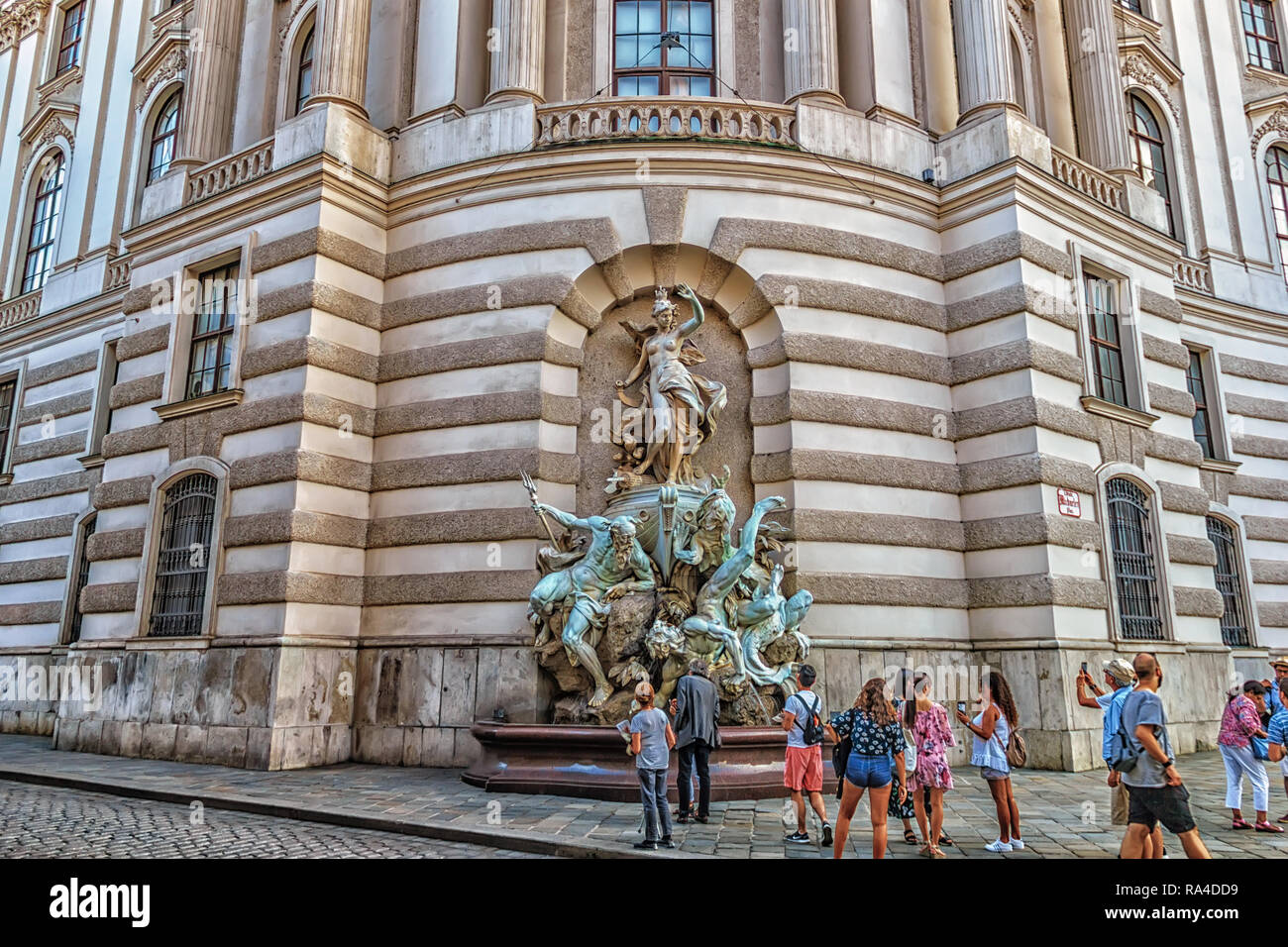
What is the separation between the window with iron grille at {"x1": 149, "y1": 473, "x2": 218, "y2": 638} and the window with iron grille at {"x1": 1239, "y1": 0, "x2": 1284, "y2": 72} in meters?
29.8

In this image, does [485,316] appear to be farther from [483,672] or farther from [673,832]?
[673,832]

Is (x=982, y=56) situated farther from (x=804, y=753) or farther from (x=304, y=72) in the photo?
(x=804, y=753)

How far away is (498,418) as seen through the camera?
15828mm

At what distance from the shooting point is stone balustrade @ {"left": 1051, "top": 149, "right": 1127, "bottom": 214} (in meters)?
18.2

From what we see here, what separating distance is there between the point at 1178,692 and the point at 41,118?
33.5 metres

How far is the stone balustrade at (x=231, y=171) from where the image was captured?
18.0 meters

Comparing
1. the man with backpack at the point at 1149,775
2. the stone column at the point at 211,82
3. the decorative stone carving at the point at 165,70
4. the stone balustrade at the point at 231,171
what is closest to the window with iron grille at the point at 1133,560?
the man with backpack at the point at 1149,775

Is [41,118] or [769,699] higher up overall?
[41,118]

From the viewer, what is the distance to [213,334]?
18234 millimetres

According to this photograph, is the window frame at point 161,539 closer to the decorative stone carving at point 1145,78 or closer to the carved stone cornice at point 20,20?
the carved stone cornice at point 20,20

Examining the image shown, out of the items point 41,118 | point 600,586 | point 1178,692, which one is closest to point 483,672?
point 600,586

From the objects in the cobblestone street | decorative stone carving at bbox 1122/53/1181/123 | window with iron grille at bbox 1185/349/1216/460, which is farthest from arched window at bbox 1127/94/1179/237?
the cobblestone street

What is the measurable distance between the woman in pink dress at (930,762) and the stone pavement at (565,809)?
0.30 meters
